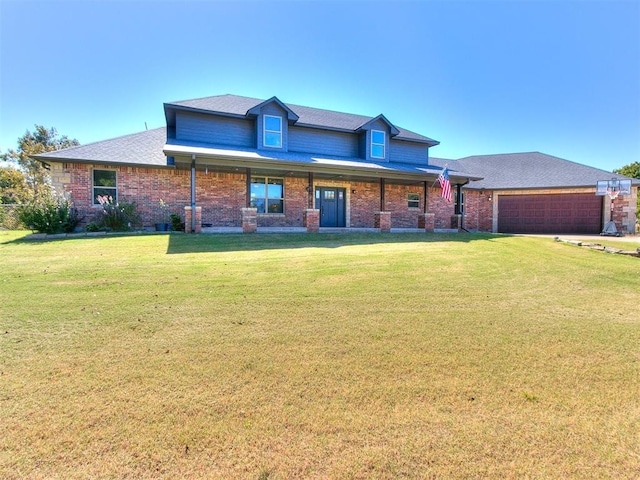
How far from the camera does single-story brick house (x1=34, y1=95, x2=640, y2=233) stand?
13.2m

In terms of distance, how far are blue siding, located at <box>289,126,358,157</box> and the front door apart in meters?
2.19

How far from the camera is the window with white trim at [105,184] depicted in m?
13.3

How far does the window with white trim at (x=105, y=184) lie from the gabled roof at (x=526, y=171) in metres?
18.7

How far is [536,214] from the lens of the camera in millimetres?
20234

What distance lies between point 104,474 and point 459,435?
7.30 feet

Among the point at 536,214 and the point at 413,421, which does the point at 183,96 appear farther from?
the point at 536,214

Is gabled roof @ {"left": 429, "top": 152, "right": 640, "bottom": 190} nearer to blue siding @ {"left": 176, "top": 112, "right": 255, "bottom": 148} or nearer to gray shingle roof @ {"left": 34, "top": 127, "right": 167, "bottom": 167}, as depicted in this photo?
blue siding @ {"left": 176, "top": 112, "right": 255, "bottom": 148}

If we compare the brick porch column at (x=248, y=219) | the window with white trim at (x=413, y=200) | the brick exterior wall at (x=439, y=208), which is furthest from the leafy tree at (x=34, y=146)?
the brick exterior wall at (x=439, y=208)

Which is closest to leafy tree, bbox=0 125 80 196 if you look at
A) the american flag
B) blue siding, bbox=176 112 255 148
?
blue siding, bbox=176 112 255 148

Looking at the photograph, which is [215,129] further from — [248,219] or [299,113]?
[248,219]

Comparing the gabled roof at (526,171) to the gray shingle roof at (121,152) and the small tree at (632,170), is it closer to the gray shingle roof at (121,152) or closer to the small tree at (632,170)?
the gray shingle roof at (121,152)

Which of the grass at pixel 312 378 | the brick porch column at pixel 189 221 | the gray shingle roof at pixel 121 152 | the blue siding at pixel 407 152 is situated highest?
the blue siding at pixel 407 152

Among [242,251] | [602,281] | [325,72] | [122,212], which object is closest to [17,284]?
[242,251]

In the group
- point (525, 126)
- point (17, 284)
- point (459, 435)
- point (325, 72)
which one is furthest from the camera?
point (525, 126)
